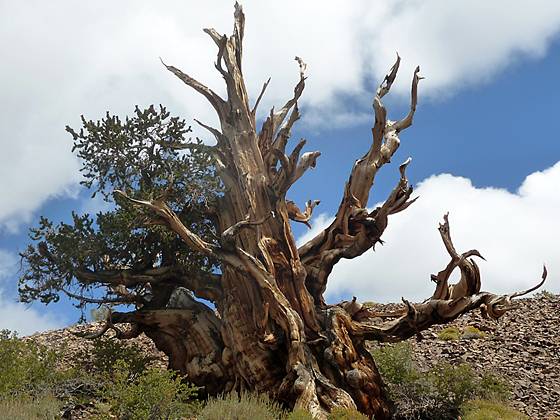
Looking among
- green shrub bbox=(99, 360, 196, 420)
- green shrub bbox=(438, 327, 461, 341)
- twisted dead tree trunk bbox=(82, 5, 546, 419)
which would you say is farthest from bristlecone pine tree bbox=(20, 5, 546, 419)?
green shrub bbox=(438, 327, 461, 341)

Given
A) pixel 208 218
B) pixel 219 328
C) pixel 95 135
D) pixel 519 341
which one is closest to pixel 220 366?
pixel 219 328

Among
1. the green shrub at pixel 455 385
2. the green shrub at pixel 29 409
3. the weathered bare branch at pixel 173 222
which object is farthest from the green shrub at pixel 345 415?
the green shrub at pixel 29 409

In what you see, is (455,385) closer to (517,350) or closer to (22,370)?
(517,350)

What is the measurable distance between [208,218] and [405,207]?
12.9ft

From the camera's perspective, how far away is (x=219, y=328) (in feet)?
40.5

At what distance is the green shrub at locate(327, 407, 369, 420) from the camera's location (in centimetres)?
946

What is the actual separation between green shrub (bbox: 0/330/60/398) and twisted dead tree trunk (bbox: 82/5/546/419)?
1.33m

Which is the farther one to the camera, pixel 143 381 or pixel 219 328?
pixel 219 328

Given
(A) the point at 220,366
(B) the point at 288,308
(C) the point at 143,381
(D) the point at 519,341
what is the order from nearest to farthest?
(C) the point at 143,381
(B) the point at 288,308
(A) the point at 220,366
(D) the point at 519,341

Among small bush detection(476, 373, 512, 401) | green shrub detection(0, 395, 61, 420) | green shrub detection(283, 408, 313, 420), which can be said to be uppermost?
small bush detection(476, 373, 512, 401)

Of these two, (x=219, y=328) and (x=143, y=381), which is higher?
(x=219, y=328)

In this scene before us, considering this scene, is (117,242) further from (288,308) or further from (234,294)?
(288,308)

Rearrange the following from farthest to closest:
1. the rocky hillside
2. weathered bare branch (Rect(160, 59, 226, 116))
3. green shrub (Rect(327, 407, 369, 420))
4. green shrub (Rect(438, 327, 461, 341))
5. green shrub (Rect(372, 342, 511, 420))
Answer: green shrub (Rect(438, 327, 461, 341))
weathered bare branch (Rect(160, 59, 226, 116))
the rocky hillside
green shrub (Rect(372, 342, 511, 420))
green shrub (Rect(327, 407, 369, 420))

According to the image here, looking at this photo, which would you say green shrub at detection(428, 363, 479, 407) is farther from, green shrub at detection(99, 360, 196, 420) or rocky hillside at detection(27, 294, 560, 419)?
green shrub at detection(99, 360, 196, 420)
